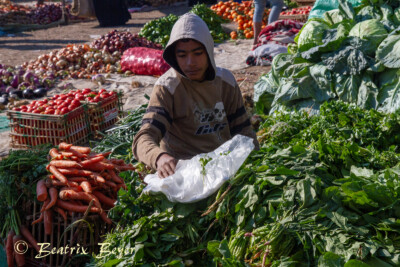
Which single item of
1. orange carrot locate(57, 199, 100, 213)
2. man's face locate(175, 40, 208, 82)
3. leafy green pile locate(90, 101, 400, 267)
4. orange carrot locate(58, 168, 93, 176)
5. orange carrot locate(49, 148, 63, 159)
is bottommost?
orange carrot locate(57, 199, 100, 213)

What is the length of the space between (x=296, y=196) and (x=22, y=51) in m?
10.6

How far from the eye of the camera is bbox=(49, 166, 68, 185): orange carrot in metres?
3.25

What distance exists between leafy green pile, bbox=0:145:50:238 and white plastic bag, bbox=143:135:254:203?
55.7 inches

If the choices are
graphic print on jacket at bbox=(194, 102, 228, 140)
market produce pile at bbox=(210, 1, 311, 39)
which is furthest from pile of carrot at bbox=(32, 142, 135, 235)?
market produce pile at bbox=(210, 1, 311, 39)

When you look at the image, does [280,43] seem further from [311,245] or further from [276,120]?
[311,245]

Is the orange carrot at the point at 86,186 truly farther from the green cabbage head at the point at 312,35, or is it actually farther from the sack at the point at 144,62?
the sack at the point at 144,62

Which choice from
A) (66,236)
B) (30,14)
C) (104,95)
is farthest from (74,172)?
(30,14)

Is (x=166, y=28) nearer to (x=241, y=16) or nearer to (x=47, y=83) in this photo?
(x=241, y=16)

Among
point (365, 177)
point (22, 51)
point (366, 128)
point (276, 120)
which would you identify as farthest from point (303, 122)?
point (22, 51)

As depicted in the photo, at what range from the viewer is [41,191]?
3143 mm

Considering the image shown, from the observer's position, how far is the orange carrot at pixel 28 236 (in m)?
3.13

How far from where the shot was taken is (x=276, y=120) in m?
4.02

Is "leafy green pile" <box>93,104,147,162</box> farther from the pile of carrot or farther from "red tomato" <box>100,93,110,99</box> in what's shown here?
"red tomato" <box>100,93,110,99</box>

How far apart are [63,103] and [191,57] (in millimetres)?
2998
